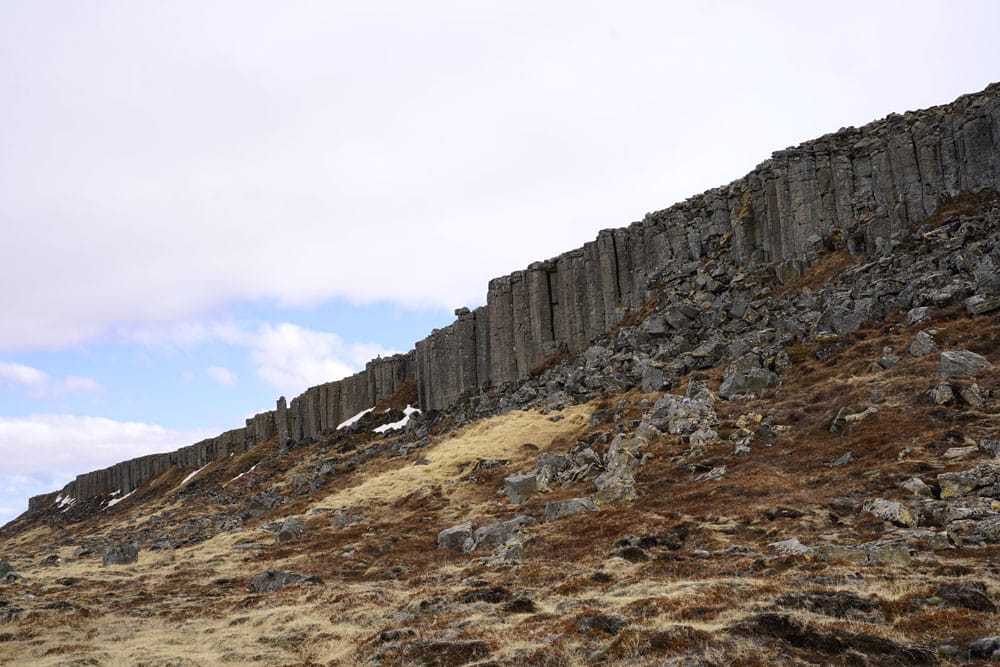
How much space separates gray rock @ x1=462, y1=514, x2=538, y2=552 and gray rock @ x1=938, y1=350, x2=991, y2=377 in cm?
2118

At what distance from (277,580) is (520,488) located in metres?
14.0

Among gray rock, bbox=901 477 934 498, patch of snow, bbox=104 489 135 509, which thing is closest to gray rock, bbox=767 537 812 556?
gray rock, bbox=901 477 934 498

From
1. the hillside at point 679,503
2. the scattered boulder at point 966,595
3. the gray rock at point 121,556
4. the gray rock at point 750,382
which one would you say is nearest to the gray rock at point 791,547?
the hillside at point 679,503

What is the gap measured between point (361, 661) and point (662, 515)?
1511 centimetres

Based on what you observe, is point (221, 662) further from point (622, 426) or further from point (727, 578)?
point (622, 426)

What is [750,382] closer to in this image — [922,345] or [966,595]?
[922,345]

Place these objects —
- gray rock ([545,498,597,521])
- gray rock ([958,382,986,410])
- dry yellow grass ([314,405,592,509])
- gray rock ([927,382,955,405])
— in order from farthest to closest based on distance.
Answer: dry yellow grass ([314,405,592,509]), gray rock ([545,498,597,521]), gray rock ([927,382,955,405]), gray rock ([958,382,986,410])

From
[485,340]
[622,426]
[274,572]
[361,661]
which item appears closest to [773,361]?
[622,426]

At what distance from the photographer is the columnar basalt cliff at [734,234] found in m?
47.7

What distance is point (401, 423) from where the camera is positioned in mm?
82938

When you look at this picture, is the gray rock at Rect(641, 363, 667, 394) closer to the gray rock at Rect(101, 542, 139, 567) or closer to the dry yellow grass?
the dry yellow grass

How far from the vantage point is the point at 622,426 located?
138 feet

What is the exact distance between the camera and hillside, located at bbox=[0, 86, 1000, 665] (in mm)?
14594

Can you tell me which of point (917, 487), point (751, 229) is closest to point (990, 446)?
point (917, 487)
